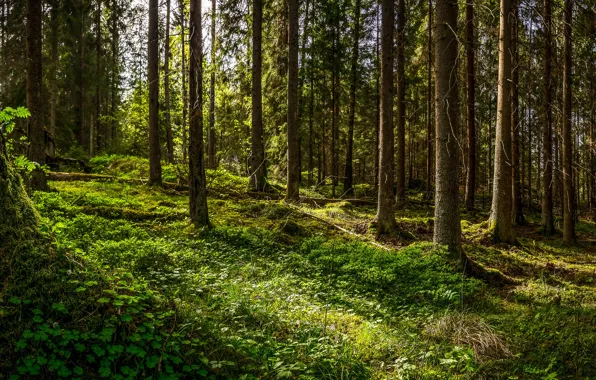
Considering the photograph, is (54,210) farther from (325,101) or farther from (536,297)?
(325,101)

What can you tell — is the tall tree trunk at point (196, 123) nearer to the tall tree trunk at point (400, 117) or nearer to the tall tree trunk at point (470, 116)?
the tall tree trunk at point (400, 117)

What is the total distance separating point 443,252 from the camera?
23.6 ft

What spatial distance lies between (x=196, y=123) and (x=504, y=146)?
812cm

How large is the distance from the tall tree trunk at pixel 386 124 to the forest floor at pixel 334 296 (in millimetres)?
566

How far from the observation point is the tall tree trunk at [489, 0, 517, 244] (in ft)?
33.3

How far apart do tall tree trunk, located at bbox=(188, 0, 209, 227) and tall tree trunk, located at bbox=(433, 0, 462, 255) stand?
16.1 ft

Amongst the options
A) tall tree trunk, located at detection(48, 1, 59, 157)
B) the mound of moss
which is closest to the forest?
the mound of moss

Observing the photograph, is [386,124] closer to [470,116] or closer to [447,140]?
[447,140]

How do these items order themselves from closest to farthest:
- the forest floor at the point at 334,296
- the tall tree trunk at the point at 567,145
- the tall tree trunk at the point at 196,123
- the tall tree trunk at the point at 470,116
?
the forest floor at the point at 334,296 < the tall tree trunk at the point at 196,123 < the tall tree trunk at the point at 567,145 < the tall tree trunk at the point at 470,116

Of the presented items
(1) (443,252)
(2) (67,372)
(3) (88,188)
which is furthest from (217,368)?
(3) (88,188)

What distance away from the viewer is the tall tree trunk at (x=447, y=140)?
7359mm

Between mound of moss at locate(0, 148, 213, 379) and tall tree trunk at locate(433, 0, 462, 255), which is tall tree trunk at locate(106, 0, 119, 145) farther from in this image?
mound of moss at locate(0, 148, 213, 379)

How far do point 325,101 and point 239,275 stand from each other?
19104 mm

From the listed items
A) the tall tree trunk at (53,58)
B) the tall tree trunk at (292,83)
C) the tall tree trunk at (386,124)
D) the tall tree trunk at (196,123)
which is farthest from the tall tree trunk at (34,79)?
the tall tree trunk at (386,124)
